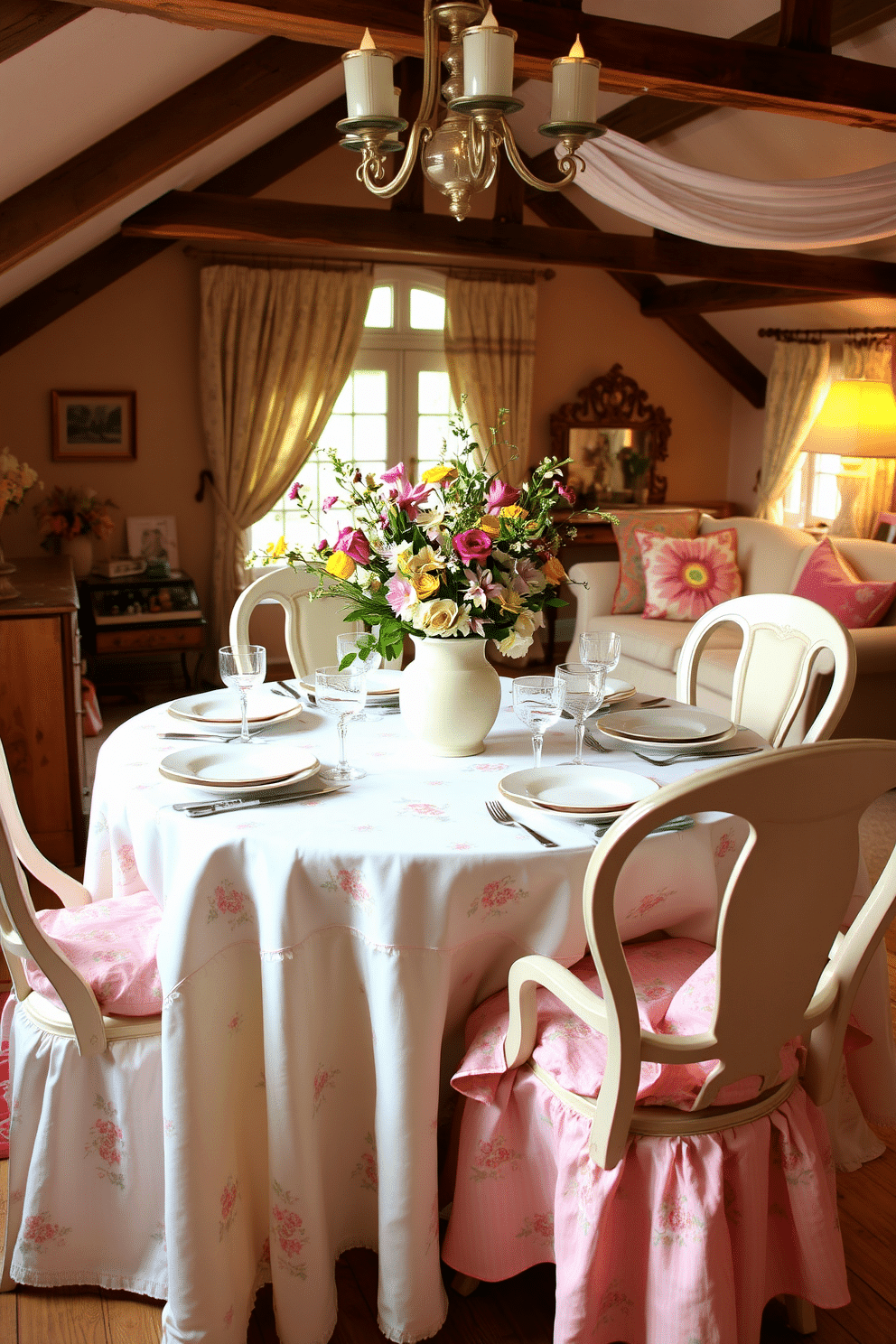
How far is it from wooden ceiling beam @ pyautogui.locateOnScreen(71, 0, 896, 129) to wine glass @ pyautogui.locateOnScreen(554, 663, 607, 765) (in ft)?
5.41

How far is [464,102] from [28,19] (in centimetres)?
99

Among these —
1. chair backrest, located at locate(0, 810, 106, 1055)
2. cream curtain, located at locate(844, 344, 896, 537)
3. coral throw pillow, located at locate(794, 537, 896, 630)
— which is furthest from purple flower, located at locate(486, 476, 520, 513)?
cream curtain, located at locate(844, 344, 896, 537)

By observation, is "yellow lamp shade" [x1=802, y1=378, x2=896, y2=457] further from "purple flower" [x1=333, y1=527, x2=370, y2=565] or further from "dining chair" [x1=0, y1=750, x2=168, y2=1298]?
"dining chair" [x1=0, y1=750, x2=168, y2=1298]

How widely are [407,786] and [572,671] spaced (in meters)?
0.35

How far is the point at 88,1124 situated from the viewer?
1.70 meters

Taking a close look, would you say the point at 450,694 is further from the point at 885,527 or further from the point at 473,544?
the point at 885,527

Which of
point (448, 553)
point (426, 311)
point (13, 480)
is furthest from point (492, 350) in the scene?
point (448, 553)

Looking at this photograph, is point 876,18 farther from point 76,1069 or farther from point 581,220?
point 76,1069

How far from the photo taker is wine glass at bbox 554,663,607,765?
1839 mm

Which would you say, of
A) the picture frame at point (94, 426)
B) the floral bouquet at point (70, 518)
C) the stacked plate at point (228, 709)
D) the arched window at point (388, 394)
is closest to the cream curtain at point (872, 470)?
the arched window at point (388, 394)

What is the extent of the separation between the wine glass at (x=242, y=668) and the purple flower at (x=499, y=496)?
0.50 metres

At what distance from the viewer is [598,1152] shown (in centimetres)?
143

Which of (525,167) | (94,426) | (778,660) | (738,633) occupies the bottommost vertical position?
(738,633)

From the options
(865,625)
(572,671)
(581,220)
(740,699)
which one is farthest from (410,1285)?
(581,220)
